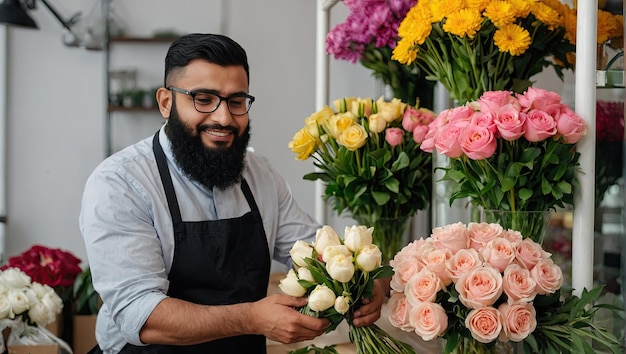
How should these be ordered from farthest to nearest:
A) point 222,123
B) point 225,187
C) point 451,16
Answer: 1. point 225,187
2. point 222,123
3. point 451,16

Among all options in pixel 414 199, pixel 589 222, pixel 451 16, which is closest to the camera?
pixel 589 222

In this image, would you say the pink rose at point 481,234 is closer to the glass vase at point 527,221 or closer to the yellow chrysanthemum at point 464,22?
the glass vase at point 527,221

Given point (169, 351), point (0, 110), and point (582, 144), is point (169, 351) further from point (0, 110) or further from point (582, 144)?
point (0, 110)

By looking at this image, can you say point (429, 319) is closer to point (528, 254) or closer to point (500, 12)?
point (528, 254)

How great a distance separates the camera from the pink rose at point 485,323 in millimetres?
1307

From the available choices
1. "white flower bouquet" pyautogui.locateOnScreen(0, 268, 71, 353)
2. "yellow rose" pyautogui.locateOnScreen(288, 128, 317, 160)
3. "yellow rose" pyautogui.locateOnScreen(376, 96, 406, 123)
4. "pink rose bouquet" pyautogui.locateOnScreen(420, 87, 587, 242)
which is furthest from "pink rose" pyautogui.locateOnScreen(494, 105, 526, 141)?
"white flower bouquet" pyautogui.locateOnScreen(0, 268, 71, 353)

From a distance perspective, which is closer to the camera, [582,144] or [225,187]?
[582,144]

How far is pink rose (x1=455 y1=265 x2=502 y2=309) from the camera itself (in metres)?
1.30

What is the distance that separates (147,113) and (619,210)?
3327mm

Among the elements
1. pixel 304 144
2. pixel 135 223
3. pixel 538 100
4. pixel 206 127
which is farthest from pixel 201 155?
pixel 538 100

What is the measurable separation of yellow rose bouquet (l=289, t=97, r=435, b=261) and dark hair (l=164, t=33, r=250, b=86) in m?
0.36

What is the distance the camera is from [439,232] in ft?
4.71

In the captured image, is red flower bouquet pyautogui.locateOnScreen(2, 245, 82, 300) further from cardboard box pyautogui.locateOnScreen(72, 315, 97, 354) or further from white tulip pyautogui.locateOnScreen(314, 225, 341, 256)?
white tulip pyautogui.locateOnScreen(314, 225, 341, 256)

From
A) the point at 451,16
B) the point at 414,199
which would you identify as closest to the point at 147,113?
the point at 414,199
